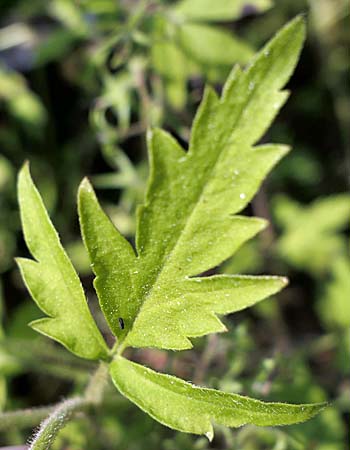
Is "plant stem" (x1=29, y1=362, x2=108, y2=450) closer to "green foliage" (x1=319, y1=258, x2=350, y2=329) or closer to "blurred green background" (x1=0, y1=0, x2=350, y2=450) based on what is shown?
"blurred green background" (x1=0, y1=0, x2=350, y2=450)

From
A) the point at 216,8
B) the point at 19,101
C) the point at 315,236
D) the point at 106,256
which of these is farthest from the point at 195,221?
the point at 19,101

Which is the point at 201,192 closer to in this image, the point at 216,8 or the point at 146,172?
the point at 216,8

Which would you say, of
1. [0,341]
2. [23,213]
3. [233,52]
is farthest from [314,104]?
[23,213]

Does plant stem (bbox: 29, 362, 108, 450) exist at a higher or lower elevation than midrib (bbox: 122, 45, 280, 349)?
lower

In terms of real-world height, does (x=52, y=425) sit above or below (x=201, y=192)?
below

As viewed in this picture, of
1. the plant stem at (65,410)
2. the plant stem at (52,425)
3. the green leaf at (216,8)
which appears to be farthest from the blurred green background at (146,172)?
the plant stem at (52,425)

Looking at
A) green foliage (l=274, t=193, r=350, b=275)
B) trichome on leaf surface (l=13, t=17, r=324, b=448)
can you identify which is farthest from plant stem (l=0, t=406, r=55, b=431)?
green foliage (l=274, t=193, r=350, b=275)

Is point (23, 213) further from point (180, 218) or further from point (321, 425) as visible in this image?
point (321, 425)
